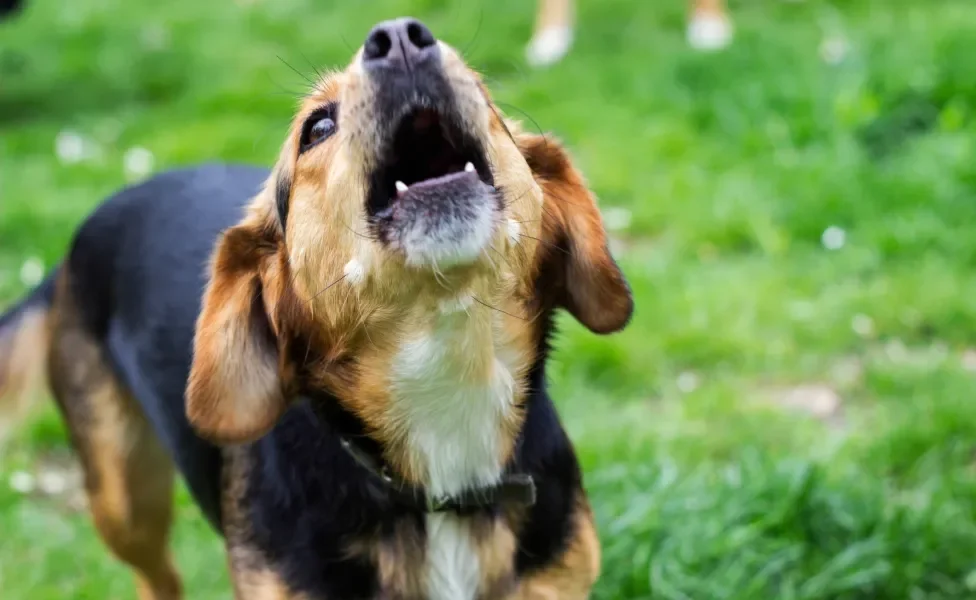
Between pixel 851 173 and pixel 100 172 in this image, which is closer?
pixel 851 173

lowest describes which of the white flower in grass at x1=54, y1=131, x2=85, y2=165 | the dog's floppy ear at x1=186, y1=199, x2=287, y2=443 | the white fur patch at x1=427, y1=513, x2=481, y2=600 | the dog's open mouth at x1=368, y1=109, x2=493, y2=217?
the white fur patch at x1=427, y1=513, x2=481, y2=600

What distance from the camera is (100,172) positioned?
6.67 metres

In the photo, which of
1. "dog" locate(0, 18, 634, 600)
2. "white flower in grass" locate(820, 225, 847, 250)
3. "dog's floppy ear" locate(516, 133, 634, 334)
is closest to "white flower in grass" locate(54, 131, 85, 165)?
"white flower in grass" locate(820, 225, 847, 250)

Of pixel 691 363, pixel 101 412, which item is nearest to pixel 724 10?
pixel 691 363

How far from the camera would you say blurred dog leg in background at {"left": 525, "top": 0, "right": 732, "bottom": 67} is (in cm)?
760

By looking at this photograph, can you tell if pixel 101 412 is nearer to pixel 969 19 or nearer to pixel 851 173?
pixel 851 173

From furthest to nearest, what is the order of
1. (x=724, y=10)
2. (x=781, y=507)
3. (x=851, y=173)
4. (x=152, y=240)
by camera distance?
(x=724, y=10) → (x=851, y=173) → (x=781, y=507) → (x=152, y=240)

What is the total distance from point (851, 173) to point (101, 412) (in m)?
3.78

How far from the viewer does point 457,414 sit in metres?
2.51

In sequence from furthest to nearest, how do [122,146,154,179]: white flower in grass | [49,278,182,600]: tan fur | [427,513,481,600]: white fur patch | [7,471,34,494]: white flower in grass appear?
[122,146,154,179]: white flower in grass, [7,471,34,494]: white flower in grass, [49,278,182,600]: tan fur, [427,513,481,600]: white fur patch

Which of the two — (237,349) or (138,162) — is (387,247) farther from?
(138,162)

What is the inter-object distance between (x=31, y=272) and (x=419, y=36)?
3.99 m

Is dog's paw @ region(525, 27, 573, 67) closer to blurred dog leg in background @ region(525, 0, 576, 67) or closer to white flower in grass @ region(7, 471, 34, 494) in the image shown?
blurred dog leg in background @ region(525, 0, 576, 67)

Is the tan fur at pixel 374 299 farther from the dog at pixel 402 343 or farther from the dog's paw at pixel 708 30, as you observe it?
the dog's paw at pixel 708 30
